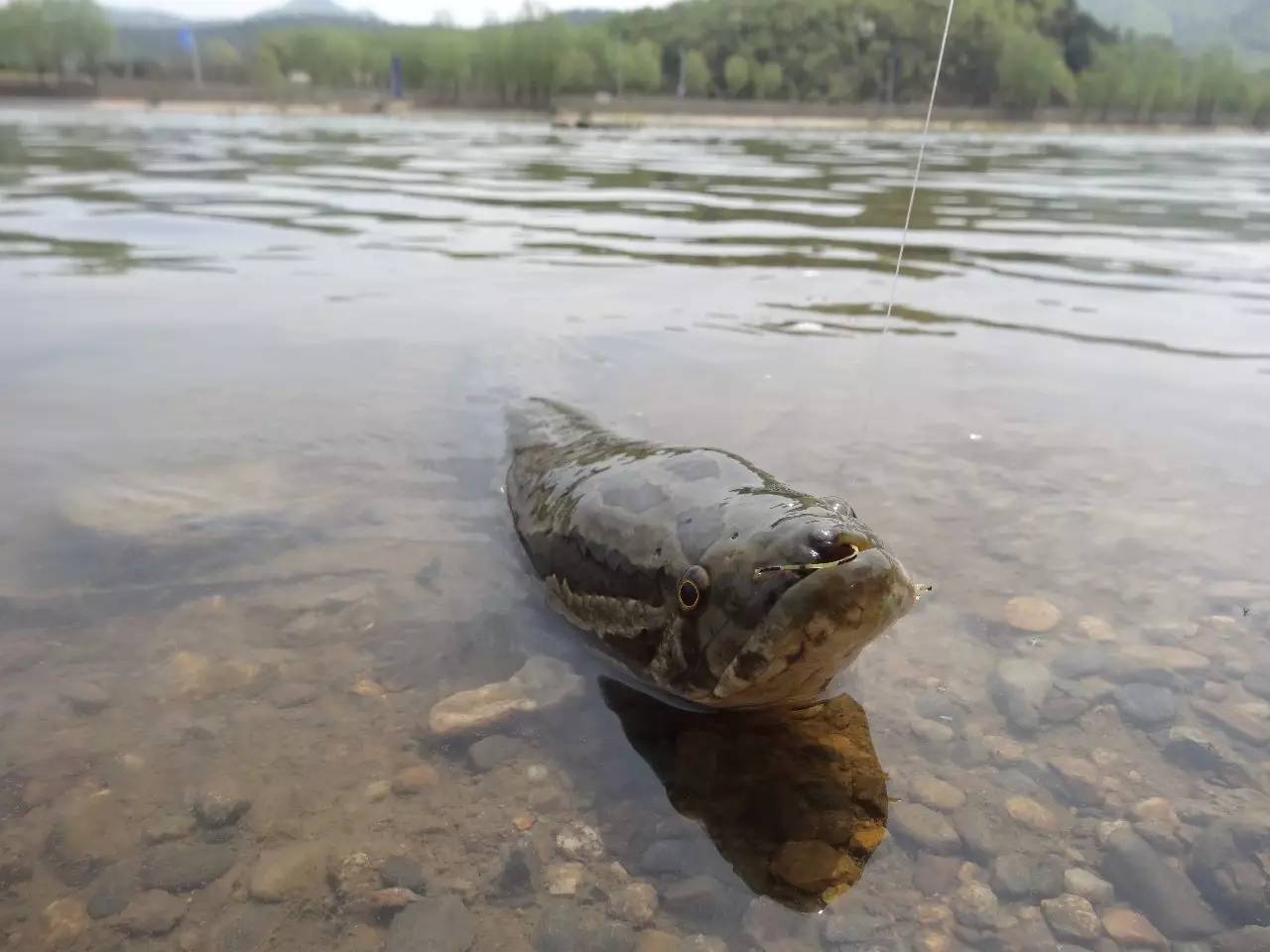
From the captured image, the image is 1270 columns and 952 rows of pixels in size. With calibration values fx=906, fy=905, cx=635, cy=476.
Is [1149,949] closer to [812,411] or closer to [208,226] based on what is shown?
[812,411]

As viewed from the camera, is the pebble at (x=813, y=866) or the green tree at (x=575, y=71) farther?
the green tree at (x=575, y=71)

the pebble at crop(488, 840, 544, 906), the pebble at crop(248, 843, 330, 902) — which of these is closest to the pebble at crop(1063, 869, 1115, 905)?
the pebble at crop(488, 840, 544, 906)

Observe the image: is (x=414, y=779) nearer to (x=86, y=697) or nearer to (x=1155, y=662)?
(x=86, y=697)

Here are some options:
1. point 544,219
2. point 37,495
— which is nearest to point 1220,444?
point 37,495

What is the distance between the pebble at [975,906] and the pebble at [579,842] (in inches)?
27.3

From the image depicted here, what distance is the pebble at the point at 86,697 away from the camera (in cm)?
221

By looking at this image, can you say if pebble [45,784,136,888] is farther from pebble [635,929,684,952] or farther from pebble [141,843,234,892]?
pebble [635,929,684,952]

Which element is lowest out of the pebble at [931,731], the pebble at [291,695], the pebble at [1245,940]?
the pebble at [291,695]

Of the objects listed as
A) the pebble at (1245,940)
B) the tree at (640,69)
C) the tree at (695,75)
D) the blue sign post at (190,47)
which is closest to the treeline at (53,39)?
the blue sign post at (190,47)

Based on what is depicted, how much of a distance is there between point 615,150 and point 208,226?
21.5m

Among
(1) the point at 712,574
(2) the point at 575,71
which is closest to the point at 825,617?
(1) the point at 712,574

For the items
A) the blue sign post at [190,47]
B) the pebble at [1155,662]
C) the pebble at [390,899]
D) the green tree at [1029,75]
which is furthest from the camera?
the green tree at [1029,75]

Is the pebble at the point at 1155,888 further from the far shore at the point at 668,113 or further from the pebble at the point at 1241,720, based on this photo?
the far shore at the point at 668,113

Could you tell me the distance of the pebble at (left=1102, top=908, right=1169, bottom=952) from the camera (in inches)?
64.1
